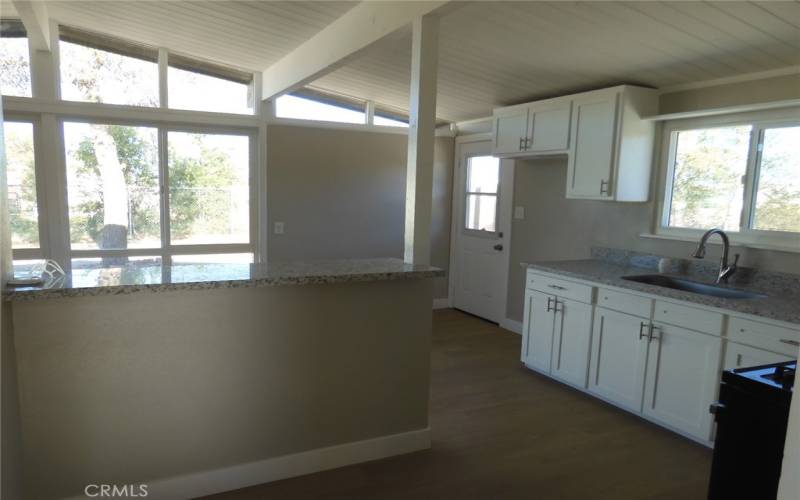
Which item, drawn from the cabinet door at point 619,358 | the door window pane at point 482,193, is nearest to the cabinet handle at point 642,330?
the cabinet door at point 619,358

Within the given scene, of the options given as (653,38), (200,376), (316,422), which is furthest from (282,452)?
(653,38)

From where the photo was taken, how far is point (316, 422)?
95.7 inches

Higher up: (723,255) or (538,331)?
(723,255)

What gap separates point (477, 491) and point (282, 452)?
95cm

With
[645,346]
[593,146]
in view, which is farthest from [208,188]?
[645,346]

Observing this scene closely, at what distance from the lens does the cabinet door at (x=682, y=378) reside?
2675 mm

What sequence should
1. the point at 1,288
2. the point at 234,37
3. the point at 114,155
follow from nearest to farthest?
the point at 1,288
the point at 234,37
the point at 114,155

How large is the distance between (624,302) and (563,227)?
1.41 meters

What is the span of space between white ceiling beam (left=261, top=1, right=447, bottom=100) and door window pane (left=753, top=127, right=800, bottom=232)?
2.24 m

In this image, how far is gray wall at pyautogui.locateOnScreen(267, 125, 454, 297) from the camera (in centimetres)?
495

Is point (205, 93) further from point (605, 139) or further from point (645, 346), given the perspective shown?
point (645, 346)

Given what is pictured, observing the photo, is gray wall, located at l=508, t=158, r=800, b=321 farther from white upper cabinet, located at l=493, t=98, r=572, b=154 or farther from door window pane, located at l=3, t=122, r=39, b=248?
door window pane, located at l=3, t=122, r=39, b=248

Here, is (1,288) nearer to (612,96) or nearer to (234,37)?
(234,37)

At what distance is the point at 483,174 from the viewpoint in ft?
17.6
